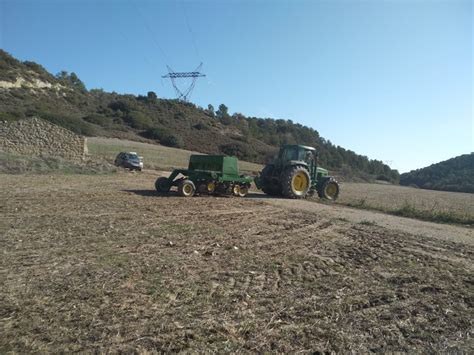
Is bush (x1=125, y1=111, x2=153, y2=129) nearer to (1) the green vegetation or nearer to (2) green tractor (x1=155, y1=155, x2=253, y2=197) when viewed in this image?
(2) green tractor (x1=155, y1=155, x2=253, y2=197)

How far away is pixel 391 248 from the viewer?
7285mm

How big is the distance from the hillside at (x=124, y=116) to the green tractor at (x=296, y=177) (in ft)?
97.0

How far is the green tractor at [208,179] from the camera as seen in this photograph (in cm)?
1395

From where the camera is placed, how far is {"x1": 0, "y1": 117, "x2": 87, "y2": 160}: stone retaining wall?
2132 centimetres

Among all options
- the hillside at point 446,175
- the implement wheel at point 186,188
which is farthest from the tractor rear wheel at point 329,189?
the hillside at point 446,175

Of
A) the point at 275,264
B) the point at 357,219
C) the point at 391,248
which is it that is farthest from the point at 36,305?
the point at 357,219

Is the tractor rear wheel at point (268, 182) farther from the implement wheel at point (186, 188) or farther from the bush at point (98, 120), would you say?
the bush at point (98, 120)

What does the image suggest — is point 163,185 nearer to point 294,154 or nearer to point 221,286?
point 294,154

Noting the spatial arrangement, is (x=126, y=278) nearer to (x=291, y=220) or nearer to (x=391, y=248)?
(x=391, y=248)

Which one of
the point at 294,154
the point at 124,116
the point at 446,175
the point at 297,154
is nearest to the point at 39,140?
the point at 294,154

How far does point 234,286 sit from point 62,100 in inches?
2355

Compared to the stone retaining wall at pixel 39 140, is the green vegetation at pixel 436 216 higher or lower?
lower

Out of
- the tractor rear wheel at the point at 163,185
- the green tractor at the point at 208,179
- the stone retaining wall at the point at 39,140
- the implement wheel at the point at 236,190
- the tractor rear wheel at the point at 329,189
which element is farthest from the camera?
the stone retaining wall at the point at 39,140

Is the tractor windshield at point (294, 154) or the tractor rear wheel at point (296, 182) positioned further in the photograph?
the tractor windshield at point (294, 154)
